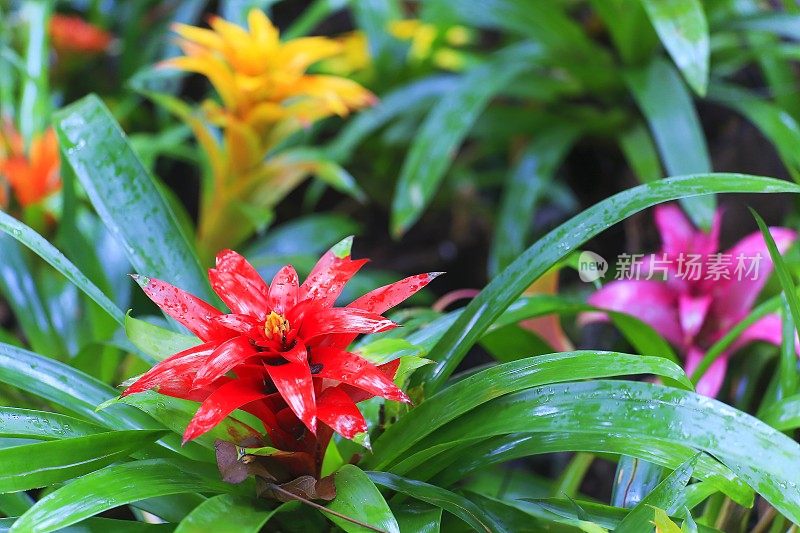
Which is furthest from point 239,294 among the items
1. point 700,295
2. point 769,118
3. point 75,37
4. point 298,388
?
point 75,37

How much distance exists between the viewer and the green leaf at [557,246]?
813mm

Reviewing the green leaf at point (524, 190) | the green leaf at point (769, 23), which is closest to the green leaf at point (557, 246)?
the green leaf at point (524, 190)

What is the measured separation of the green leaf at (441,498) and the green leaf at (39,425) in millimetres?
310

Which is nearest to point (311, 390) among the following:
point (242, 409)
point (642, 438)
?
point (242, 409)

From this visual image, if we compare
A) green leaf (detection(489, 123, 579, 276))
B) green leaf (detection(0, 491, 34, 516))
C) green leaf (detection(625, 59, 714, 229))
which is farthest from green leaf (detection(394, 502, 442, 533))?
green leaf (detection(489, 123, 579, 276))

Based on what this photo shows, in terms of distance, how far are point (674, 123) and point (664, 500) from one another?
3.42 ft

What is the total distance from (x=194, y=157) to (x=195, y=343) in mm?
1244

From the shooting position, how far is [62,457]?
0.73 metres

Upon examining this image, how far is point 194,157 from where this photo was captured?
78.1 inches

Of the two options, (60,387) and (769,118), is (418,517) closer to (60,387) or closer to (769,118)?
(60,387)

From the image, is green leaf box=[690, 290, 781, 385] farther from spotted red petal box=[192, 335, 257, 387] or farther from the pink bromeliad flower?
spotted red petal box=[192, 335, 257, 387]

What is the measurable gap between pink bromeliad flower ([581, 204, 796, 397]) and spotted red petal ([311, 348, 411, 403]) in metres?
0.67

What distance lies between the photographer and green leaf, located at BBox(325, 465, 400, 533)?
0.68 m

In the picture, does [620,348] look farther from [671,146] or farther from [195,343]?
[195,343]
